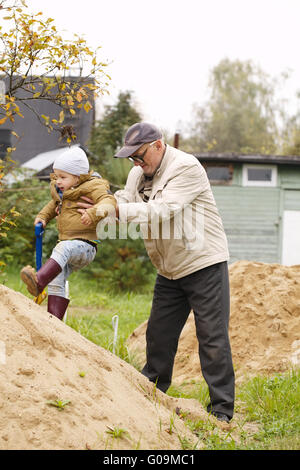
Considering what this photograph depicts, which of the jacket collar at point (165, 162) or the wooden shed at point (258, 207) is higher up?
the jacket collar at point (165, 162)

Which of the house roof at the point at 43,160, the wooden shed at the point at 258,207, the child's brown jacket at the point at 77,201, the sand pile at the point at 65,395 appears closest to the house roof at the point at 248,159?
the wooden shed at the point at 258,207

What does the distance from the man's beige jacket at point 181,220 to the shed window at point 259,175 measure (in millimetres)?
15377

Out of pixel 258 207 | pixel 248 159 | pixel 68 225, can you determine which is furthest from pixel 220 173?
pixel 68 225

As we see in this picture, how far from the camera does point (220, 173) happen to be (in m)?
19.8

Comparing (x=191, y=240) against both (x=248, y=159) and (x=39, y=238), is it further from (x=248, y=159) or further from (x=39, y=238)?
(x=248, y=159)

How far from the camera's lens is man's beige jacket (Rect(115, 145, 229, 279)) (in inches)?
171

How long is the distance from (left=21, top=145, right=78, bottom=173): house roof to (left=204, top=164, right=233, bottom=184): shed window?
4936 millimetres

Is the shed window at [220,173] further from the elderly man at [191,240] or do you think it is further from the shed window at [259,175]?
the elderly man at [191,240]

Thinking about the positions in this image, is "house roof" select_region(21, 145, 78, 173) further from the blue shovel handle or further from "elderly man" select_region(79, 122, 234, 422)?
"elderly man" select_region(79, 122, 234, 422)

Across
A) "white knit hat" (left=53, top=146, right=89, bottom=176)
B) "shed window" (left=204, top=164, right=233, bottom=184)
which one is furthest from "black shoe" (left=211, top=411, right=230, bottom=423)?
"shed window" (left=204, top=164, right=233, bottom=184)

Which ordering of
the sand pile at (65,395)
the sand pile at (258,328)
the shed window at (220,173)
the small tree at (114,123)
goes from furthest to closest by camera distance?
the small tree at (114,123) → the shed window at (220,173) → the sand pile at (258,328) → the sand pile at (65,395)

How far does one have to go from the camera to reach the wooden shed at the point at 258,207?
19.5 metres

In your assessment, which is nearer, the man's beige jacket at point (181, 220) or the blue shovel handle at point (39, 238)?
the man's beige jacket at point (181, 220)

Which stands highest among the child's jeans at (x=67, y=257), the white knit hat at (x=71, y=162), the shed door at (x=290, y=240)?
the white knit hat at (x=71, y=162)
